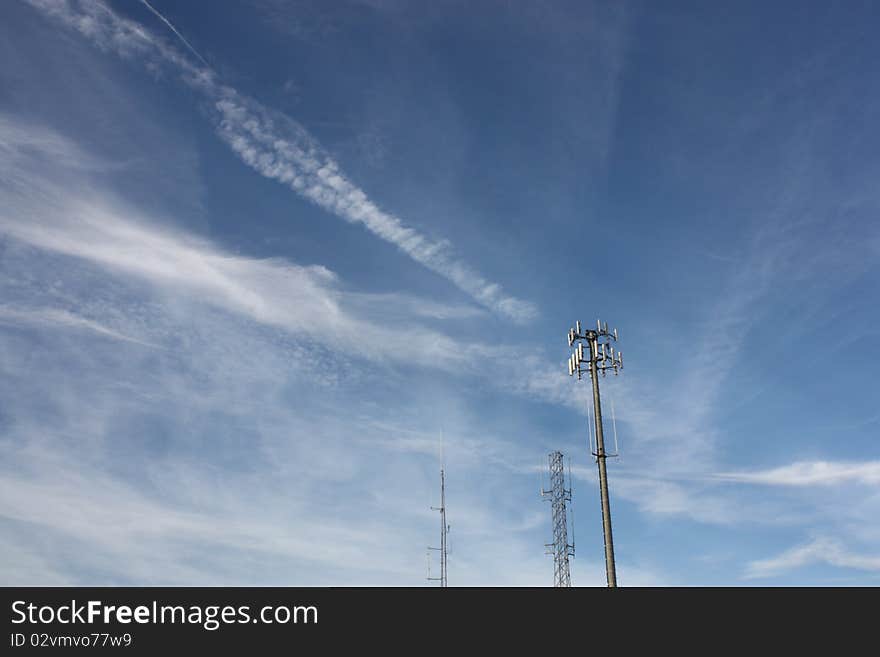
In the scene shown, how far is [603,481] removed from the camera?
81.0ft

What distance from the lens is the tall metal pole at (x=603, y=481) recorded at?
23.2 metres

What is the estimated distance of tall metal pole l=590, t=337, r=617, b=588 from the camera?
23203 mm
